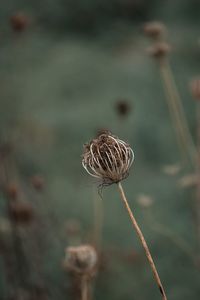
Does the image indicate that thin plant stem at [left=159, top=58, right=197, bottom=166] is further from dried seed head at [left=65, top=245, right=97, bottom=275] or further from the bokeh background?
dried seed head at [left=65, top=245, right=97, bottom=275]

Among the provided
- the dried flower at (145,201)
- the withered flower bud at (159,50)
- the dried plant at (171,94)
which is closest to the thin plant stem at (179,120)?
the dried plant at (171,94)

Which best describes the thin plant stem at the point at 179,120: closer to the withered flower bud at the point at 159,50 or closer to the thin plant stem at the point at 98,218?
the withered flower bud at the point at 159,50

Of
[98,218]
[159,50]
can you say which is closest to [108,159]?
[159,50]

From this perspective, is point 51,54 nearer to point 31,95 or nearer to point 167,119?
point 31,95

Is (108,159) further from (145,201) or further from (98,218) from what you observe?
(98,218)

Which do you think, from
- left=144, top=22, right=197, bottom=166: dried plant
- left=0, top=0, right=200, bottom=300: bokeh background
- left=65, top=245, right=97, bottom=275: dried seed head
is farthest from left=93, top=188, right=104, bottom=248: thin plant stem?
left=65, top=245, right=97, bottom=275: dried seed head

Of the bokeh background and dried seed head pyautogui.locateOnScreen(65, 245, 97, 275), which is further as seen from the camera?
the bokeh background
